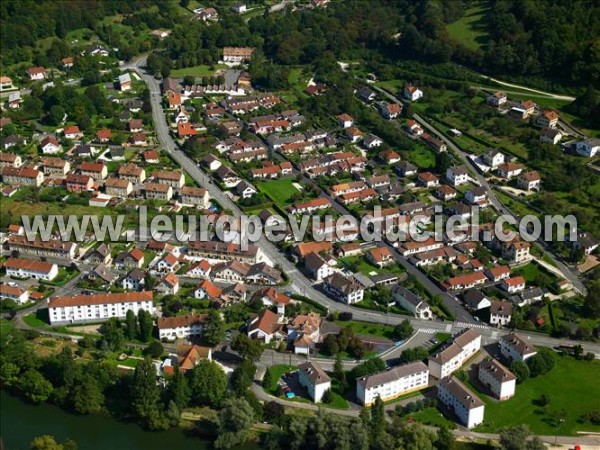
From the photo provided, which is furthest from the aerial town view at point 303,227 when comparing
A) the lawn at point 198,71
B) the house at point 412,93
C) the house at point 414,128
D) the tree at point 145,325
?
the house at point 414,128

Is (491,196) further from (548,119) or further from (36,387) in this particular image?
(36,387)

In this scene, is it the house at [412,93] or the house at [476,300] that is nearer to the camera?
the house at [476,300]

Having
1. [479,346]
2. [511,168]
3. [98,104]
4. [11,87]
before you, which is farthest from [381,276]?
[11,87]

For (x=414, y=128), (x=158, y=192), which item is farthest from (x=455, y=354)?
(x=414, y=128)

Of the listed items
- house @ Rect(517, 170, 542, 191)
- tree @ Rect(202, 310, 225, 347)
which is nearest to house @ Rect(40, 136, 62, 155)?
tree @ Rect(202, 310, 225, 347)

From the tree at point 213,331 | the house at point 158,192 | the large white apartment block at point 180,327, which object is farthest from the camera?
the house at point 158,192

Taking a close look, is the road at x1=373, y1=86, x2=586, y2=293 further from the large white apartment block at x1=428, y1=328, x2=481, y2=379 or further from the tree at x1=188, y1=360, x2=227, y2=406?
the tree at x1=188, y1=360, x2=227, y2=406

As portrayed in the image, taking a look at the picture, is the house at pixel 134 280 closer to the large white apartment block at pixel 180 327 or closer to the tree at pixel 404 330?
the large white apartment block at pixel 180 327

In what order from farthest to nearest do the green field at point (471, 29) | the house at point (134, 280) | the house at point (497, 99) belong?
the green field at point (471, 29), the house at point (497, 99), the house at point (134, 280)
